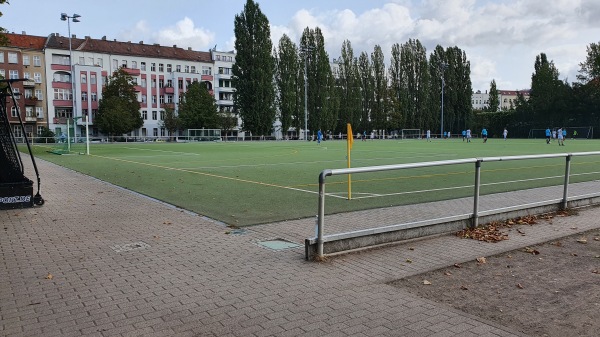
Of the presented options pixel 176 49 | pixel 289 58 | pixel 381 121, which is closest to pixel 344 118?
pixel 381 121

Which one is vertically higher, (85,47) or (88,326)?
(85,47)

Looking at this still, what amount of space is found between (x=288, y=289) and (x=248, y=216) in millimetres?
4336

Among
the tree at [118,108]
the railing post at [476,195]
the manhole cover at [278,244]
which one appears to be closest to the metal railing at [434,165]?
the railing post at [476,195]

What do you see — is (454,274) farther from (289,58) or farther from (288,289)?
(289,58)

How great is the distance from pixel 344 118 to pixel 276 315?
88.0 meters

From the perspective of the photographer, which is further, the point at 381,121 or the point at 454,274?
the point at 381,121

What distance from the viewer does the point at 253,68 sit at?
251 feet

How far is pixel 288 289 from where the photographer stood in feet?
17.6

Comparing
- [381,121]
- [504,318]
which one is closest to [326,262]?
[504,318]

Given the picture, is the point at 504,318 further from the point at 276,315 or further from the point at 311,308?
the point at 276,315

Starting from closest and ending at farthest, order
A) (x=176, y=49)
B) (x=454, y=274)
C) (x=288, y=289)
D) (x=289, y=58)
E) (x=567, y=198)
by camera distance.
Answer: (x=288, y=289) < (x=454, y=274) < (x=567, y=198) < (x=289, y=58) < (x=176, y=49)

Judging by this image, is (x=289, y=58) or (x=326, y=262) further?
(x=289, y=58)

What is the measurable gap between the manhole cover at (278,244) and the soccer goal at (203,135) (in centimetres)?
6904

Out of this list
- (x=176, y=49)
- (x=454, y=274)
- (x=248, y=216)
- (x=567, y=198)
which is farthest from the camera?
(x=176, y=49)
